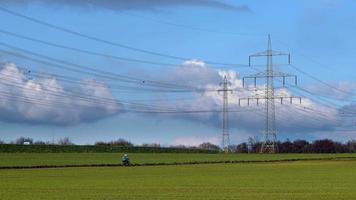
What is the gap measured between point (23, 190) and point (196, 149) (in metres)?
158

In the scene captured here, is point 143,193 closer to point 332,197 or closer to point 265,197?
point 265,197

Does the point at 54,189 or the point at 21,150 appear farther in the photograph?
the point at 21,150

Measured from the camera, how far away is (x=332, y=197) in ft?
104

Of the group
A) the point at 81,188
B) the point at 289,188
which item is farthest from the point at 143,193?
the point at 289,188

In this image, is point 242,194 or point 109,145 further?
point 109,145

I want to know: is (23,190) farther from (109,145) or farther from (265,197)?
(109,145)

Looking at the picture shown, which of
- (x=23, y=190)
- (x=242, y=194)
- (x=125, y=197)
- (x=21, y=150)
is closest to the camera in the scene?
(x=125, y=197)

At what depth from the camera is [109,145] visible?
17475 cm

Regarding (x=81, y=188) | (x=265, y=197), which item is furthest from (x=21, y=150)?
(x=265, y=197)

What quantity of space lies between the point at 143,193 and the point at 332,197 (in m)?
8.90

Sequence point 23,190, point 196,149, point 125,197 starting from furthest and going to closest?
point 196,149, point 23,190, point 125,197

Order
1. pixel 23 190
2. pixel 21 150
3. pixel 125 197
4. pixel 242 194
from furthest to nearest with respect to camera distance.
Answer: pixel 21 150
pixel 23 190
pixel 242 194
pixel 125 197

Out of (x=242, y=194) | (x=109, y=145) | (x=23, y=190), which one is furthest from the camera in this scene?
(x=109, y=145)

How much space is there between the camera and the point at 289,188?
38562mm
